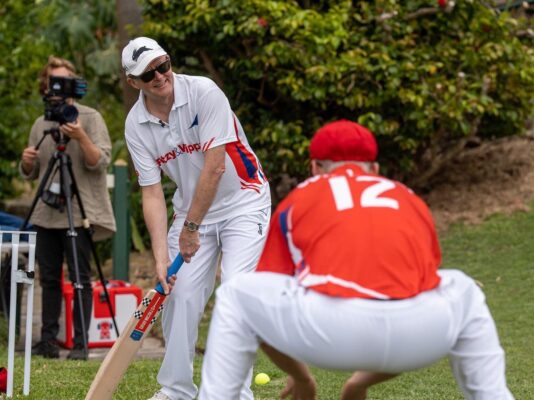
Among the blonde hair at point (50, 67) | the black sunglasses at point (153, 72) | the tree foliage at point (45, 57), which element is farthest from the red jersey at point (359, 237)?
the tree foliage at point (45, 57)

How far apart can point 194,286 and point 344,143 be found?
5.80 feet

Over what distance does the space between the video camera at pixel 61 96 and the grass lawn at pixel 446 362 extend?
5.53 ft

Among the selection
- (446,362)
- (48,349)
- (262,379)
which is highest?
(262,379)

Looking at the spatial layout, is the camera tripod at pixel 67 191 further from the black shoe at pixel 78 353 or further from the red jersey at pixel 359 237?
the red jersey at pixel 359 237

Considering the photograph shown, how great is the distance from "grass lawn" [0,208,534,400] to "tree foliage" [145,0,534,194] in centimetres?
107

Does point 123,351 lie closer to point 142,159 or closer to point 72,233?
point 142,159

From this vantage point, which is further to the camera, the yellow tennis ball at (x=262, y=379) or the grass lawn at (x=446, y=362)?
the yellow tennis ball at (x=262, y=379)

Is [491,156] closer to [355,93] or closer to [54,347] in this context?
[355,93]

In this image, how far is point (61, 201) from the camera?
26.2 feet

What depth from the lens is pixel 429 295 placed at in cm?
397

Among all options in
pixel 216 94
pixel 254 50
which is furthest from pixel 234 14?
pixel 216 94


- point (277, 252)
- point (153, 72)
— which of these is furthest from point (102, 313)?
point (277, 252)

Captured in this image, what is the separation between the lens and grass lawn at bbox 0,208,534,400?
21.2 feet

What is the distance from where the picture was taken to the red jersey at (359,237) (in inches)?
154
